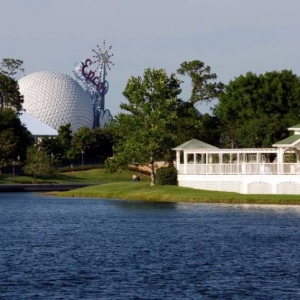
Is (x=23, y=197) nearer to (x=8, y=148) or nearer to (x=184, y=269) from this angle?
(x=8, y=148)

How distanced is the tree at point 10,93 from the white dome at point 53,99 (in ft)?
66.4

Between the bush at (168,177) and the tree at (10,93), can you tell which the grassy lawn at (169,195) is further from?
the tree at (10,93)

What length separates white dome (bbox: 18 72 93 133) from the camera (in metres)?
182

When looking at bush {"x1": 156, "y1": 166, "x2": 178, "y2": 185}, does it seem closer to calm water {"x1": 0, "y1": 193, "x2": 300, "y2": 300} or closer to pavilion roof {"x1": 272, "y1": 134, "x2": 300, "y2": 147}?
pavilion roof {"x1": 272, "y1": 134, "x2": 300, "y2": 147}

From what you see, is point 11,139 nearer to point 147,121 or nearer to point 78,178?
point 78,178

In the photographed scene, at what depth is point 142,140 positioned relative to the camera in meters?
91.9

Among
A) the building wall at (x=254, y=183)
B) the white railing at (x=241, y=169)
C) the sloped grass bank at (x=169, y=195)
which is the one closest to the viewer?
the sloped grass bank at (x=169, y=195)

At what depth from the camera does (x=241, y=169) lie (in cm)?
8044

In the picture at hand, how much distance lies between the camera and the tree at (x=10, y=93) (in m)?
158

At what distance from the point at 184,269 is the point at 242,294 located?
18.0ft

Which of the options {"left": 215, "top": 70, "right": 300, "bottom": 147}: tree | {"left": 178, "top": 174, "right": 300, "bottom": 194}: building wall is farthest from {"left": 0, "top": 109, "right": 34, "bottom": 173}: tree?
{"left": 178, "top": 174, "right": 300, "bottom": 194}: building wall

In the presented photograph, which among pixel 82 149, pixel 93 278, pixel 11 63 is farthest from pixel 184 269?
pixel 11 63

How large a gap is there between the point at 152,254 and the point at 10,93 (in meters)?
120

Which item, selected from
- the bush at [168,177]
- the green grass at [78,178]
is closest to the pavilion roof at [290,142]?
the bush at [168,177]
